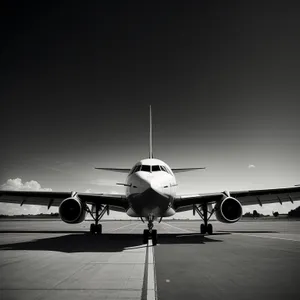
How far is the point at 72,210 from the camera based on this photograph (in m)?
14.1

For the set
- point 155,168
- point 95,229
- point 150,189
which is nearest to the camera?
point 150,189

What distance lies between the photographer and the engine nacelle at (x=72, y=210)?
13570 mm

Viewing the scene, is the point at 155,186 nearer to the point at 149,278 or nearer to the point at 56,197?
the point at 149,278

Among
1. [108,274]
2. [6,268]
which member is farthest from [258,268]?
[6,268]

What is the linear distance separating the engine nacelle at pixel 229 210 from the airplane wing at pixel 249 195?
2.01ft

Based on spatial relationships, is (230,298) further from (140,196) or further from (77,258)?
(140,196)

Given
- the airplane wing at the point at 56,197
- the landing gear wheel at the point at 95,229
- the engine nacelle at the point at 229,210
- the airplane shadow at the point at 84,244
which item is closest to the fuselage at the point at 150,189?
the airplane shadow at the point at 84,244

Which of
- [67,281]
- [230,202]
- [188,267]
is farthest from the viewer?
[230,202]

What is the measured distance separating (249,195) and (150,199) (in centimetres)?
901

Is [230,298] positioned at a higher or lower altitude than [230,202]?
lower

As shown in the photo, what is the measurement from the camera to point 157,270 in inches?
242

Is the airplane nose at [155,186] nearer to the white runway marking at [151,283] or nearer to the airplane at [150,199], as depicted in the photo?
the airplane at [150,199]

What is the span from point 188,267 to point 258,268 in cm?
164

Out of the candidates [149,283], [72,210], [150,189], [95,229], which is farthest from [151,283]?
[95,229]
